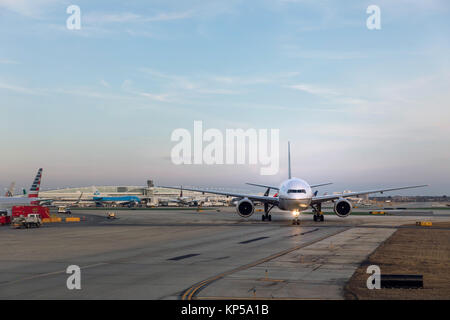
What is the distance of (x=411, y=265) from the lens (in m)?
20.4

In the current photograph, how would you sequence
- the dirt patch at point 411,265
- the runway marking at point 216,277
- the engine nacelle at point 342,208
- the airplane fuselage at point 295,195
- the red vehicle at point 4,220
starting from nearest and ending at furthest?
the dirt patch at point 411,265 → the runway marking at point 216,277 → the airplane fuselage at point 295,195 → the engine nacelle at point 342,208 → the red vehicle at point 4,220

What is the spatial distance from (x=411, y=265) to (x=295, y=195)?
92.4 feet

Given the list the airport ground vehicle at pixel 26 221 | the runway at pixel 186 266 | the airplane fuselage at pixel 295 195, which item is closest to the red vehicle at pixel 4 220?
the airport ground vehicle at pixel 26 221

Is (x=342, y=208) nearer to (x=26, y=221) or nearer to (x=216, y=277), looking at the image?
(x=26, y=221)

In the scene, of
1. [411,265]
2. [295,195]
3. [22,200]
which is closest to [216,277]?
[411,265]

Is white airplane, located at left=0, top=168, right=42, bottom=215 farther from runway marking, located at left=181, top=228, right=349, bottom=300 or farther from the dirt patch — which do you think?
the dirt patch

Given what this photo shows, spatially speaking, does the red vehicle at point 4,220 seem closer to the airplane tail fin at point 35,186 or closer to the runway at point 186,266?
the airplane tail fin at point 35,186

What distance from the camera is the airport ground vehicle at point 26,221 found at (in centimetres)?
4741

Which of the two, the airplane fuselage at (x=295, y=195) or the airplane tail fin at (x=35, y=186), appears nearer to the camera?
the airplane fuselage at (x=295, y=195)

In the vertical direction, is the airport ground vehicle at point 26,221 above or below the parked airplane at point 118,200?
above

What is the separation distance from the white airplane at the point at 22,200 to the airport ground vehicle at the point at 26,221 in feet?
47.0
